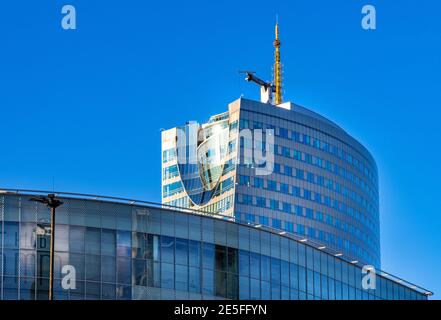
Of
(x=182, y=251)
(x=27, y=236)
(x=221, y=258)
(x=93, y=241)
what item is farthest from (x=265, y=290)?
(x=27, y=236)

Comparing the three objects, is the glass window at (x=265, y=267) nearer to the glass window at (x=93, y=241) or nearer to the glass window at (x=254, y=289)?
the glass window at (x=254, y=289)

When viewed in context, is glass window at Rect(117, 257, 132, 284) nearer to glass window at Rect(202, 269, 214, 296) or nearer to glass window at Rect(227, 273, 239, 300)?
glass window at Rect(202, 269, 214, 296)

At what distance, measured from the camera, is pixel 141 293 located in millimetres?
81438

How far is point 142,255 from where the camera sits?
82.1m

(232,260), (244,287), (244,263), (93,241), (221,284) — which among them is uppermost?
(93,241)

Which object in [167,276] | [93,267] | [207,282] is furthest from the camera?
[207,282]

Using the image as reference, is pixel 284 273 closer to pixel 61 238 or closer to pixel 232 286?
pixel 232 286

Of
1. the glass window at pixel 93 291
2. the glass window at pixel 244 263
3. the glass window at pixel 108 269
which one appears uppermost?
the glass window at pixel 244 263

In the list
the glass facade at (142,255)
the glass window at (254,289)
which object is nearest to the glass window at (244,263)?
the glass facade at (142,255)

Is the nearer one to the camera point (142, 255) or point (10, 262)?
point (10, 262)

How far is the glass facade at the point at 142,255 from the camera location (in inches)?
3073

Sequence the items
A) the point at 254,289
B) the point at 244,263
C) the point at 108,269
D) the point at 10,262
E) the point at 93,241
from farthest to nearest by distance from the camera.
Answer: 1. the point at 254,289
2. the point at 244,263
3. the point at 108,269
4. the point at 93,241
5. the point at 10,262
